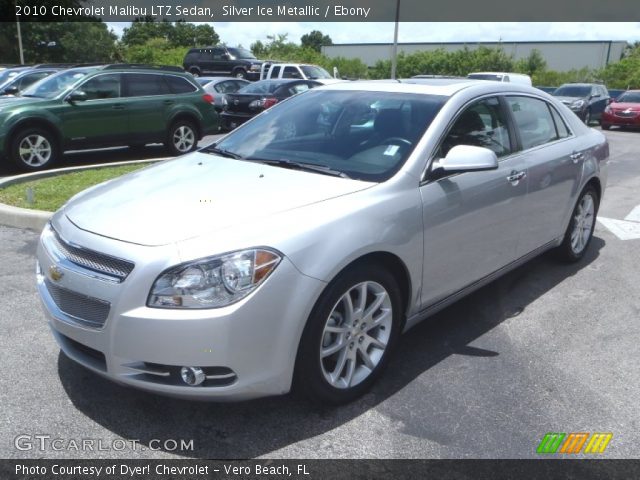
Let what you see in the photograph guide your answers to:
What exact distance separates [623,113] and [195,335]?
21.9 meters

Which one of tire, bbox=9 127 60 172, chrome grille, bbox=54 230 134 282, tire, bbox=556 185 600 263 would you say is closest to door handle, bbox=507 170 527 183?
tire, bbox=556 185 600 263

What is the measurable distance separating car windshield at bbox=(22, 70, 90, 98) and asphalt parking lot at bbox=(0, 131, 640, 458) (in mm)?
6139

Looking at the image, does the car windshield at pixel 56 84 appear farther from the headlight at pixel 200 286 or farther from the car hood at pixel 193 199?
the headlight at pixel 200 286

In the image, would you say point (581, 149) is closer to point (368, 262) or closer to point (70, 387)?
point (368, 262)

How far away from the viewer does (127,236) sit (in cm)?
271

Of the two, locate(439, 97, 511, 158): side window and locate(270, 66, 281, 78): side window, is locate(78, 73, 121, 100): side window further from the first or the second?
locate(270, 66, 281, 78): side window

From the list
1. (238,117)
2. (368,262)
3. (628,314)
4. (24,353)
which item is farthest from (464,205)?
(238,117)

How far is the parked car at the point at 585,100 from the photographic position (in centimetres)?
2094

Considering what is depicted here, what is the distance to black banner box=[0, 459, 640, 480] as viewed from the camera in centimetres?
259

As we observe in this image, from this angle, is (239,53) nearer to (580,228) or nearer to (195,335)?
(580,228)

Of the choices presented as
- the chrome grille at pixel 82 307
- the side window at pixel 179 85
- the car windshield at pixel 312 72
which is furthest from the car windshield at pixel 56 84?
the car windshield at pixel 312 72

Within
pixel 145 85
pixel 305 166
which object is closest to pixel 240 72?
pixel 145 85

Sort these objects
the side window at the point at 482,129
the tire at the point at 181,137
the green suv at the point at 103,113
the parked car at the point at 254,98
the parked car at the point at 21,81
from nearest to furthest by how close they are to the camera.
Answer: the side window at the point at 482,129
the green suv at the point at 103,113
the tire at the point at 181,137
the parked car at the point at 21,81
the parked car at the point at 254,98

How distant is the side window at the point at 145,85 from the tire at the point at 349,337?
8514 mm
